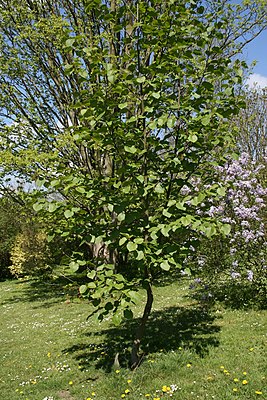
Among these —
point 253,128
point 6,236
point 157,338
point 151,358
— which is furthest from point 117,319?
point 6,236

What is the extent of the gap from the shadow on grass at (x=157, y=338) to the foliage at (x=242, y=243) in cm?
110

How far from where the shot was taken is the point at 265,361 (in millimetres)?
5387

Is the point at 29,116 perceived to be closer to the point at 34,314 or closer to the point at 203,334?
the point at 34,314

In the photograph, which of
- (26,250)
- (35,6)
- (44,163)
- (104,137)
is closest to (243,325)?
(104,137)

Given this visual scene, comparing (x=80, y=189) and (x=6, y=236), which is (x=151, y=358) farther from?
(x=6, y=236)

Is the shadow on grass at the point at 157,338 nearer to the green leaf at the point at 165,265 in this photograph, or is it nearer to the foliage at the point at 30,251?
the green leaf at the point at 165,265

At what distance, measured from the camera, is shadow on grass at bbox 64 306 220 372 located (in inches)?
247

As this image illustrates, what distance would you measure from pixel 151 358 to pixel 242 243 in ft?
11.8

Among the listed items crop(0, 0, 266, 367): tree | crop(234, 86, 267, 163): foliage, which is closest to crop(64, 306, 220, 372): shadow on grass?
crop(0, 0, 266, 367): tree

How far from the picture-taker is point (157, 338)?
705 centimetres

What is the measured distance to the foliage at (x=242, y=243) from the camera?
8039 millimetres

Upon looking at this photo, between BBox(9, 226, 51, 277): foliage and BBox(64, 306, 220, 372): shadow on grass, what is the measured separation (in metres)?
15.0

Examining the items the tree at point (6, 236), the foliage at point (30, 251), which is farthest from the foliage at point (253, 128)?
the tree at point (6, 236)

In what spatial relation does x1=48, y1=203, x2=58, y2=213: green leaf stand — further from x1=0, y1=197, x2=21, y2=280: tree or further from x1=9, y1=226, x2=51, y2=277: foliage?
x1=0, y1=197, x2=21, y2=280: tree
